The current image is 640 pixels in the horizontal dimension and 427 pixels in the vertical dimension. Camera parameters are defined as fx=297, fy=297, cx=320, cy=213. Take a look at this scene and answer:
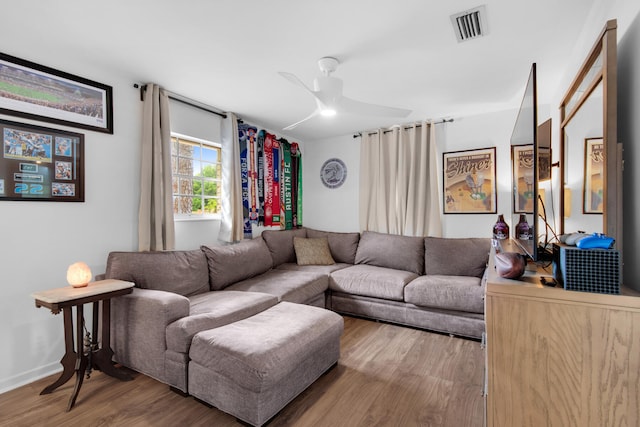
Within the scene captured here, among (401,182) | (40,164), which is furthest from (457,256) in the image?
(40,164)

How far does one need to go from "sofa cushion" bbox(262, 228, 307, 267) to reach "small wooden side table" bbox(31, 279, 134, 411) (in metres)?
1.92

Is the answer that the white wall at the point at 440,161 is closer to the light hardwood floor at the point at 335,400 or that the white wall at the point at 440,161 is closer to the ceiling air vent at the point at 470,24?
the ceiling air vent at the point at 470,24

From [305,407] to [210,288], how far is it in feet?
5.03

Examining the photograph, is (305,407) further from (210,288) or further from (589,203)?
(589,203)

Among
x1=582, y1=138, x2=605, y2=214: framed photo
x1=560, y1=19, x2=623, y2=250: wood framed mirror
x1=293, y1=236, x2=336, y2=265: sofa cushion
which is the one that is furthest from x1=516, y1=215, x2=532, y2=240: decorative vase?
x1=293, y1=236, x2=336, y2=265: sofa cushion

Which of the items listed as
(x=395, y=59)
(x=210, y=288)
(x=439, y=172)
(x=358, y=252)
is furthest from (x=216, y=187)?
(x=439, y=172)

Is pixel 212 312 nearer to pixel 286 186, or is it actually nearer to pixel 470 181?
pixel 286 186

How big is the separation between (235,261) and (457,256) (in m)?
2.46

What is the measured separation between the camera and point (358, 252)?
13.4 feet

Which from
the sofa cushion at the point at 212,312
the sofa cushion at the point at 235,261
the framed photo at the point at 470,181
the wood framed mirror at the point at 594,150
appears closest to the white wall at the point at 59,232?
the sofa cushion at the point at 235,261

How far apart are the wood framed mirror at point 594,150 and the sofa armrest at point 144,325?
2332mm

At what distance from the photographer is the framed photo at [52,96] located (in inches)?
79.2

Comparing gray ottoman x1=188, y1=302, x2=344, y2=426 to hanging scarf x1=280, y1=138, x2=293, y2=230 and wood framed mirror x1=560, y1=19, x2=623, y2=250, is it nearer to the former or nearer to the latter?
wood framed mirror x1=560, y1=19, x2=623, y2=250

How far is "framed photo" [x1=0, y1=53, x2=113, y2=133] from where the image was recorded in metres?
2.01
